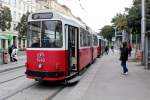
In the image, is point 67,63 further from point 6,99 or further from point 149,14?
point 149,14

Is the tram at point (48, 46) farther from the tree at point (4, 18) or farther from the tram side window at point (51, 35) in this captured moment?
the tree at point (4, 18)

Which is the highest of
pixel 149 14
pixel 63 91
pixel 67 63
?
pixel 149 14

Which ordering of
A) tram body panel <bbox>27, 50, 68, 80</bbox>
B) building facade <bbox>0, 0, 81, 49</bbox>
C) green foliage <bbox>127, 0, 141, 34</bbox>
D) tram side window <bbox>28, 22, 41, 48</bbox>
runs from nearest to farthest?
tram body panel <bbox>27, 50, 68, 80</bbox> → tram side window <bbox>28, 22, 41, 48</bbox> → green foliage <bbox>127, 0, 141, 34</bbox> → building facade <bbox>0, 0, 81, 49</bbox>

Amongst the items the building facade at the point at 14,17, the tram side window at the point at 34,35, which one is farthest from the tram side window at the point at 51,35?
the building facade at the point at 14,17

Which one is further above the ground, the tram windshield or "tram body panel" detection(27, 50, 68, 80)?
the tram windshield

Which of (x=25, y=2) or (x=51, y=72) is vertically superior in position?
(x=25, y=2)

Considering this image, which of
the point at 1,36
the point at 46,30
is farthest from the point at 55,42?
the point at 1,36

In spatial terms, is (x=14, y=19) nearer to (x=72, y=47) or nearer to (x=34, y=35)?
(x=72, y=47)

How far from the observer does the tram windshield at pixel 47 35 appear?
13055 millimetres

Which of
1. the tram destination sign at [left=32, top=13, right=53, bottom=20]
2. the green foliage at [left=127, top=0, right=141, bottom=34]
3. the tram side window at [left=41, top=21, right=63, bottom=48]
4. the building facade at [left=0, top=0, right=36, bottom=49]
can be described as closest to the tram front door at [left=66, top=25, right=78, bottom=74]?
the tram side window at [left=41, top=21, right=63, bottom=48]

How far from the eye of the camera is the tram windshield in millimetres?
13055

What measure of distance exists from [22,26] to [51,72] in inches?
2212

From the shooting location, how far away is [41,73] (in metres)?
13.0

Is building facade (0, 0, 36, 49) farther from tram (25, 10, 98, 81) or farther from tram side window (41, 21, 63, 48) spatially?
tram side window (41, 21, 63, 48)
